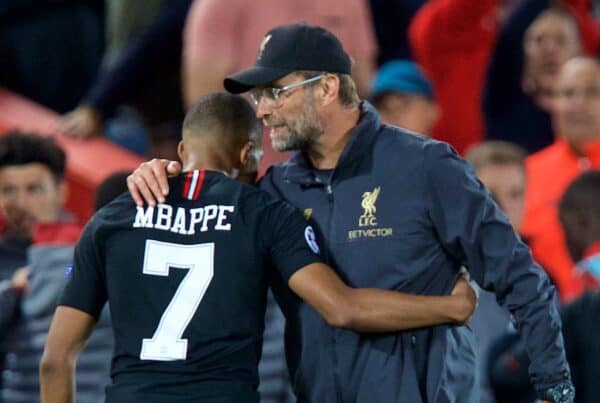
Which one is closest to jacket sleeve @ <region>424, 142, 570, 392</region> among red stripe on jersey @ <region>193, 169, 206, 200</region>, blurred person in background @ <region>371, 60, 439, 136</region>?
red stripe on jersey @ <region>193, 169, 206, 200</region>

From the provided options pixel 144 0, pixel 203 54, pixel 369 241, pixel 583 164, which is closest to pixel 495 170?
pixel 583 164

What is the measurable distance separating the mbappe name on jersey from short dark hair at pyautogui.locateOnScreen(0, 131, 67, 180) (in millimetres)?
2687

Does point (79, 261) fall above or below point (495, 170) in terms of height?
below

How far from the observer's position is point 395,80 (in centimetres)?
866

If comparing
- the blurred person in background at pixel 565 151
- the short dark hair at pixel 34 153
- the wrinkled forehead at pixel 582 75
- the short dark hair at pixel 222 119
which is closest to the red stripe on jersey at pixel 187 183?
the short dark hair at pixel 222 119

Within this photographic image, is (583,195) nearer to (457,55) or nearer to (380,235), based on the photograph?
(457,55)

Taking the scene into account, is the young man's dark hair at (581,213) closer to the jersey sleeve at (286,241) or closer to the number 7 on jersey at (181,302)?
the jersey sleeve at (286,241)

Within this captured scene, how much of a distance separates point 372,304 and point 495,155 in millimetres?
3073

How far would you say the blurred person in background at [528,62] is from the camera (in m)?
8.97

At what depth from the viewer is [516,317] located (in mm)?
A: 5312

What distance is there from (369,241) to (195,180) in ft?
1.95

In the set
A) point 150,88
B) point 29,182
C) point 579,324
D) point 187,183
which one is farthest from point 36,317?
point 150,88

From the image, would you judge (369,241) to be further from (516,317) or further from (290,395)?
(290,395)

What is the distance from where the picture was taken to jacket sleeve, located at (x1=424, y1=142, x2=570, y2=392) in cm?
526
